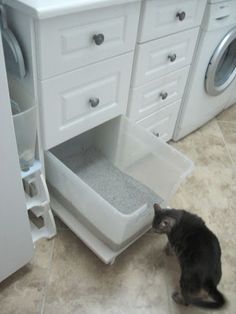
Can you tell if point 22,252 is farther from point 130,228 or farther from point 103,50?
point 103,50

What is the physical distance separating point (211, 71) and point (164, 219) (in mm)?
855

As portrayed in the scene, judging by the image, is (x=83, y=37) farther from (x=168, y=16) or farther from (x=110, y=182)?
(x=110, y=182)

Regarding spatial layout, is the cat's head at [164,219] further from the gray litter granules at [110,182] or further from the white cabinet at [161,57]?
the white cabinet at [161,57]

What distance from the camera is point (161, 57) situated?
126 centimetres

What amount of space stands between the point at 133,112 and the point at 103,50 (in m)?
0.38

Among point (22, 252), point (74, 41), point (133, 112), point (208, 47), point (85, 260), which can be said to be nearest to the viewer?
point (74, 41)

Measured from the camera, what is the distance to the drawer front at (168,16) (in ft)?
3.54

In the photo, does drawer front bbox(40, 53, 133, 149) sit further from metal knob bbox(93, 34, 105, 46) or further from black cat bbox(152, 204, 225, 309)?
black cat bbox(152, 204, 225, 309)

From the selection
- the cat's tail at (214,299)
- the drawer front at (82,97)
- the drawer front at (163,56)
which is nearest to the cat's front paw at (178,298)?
the cat's tail at (214,299)

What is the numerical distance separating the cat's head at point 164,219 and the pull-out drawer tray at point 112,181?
4 centimetres

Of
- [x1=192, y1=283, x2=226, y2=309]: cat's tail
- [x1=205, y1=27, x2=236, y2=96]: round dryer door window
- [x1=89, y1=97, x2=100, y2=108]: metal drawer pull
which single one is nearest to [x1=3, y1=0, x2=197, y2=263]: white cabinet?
[x1=89, y1=97, x2=100, y2=108]: metal drawer pull

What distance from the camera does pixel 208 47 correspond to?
1453 millimetres

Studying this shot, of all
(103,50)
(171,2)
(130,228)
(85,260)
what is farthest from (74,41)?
(85,260)

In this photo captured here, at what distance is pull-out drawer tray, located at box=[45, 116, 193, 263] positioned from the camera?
3.50 ft
